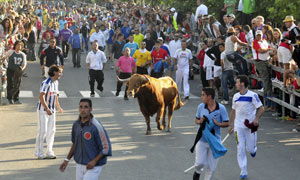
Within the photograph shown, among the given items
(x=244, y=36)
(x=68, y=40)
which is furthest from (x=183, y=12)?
(x=244, y=36)

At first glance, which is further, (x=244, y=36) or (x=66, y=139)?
(x=244, y=36)

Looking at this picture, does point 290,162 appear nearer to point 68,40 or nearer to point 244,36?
point 244,36

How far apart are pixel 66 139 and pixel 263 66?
7043mm

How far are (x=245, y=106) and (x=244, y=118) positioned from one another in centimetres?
23

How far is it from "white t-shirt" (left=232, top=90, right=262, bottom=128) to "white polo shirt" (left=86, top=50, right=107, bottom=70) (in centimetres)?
1240

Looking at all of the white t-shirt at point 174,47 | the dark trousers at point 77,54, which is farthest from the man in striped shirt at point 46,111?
the dark trousers at point 77,54

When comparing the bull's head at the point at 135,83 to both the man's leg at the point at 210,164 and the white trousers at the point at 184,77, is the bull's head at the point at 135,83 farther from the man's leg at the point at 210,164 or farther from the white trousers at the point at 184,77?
the white trousers at the point at 184,77

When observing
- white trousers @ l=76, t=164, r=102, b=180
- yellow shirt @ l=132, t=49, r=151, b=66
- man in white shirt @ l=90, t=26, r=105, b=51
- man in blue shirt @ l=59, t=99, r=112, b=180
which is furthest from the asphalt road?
man in white shirt @ l=90, t=26, r=105, b=51

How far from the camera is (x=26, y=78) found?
97.9 feet

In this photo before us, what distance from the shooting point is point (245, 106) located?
13.3 metres

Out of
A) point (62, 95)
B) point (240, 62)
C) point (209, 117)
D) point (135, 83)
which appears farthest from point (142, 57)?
point (209, 117)

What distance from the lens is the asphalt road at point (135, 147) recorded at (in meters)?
13.6

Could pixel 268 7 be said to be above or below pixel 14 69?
above

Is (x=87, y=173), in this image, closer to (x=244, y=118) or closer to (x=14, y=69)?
(x=244, y=118)
